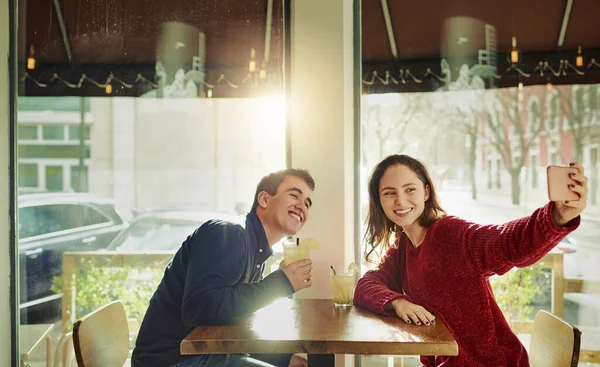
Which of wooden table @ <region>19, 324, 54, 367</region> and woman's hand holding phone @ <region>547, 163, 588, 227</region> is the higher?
woman's hand holding phone @ <region>547, 163, 588, 227</region>

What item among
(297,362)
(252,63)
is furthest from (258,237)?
(252,63)

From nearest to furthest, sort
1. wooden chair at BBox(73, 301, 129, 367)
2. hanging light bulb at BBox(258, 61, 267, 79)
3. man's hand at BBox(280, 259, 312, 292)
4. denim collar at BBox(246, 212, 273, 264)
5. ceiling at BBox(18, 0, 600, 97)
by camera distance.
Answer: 1. wooden chair at BBox(73, 301, 129, 367)
2. man's hand at BBox(280, 259, 312, 292)
3. denim collar at BBox(246, 212, 273, 264)
4. ceiling at BBox(18, 0, 600, 97)
5. hanging light bulb at BBox(258, 61, 267, 79)

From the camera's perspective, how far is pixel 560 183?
1.54m

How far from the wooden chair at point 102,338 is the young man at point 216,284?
9 cm

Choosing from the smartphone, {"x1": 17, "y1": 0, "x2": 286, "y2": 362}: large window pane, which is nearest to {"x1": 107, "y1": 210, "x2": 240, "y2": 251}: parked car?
{"x1": 17, "y1": 0, "x2": 286, "y2": 362}: large window pane

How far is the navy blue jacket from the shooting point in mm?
1714

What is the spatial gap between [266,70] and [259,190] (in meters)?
0.89

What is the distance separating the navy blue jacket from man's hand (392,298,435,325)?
0.36 metres

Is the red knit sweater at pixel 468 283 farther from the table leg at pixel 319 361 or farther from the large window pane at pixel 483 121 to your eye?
the large window pane at pixel 483 121

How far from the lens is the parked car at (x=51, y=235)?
2.95m

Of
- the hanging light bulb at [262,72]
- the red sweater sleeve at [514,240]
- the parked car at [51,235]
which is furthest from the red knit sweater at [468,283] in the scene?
the parked car at [51,235]

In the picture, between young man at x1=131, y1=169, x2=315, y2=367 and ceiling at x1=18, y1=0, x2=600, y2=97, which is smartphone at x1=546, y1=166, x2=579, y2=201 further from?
ceiling at x1=18, y1=0, x2=600, y2=97

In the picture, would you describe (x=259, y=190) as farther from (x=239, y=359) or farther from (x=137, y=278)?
(x=137, y=278)

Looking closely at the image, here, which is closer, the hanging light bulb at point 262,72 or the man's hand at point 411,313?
the man's hand at point 411,313
